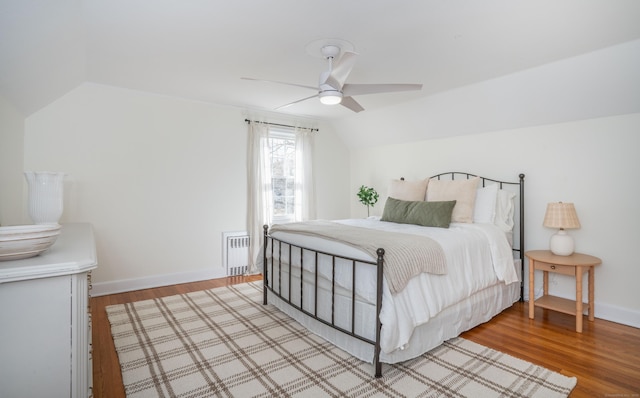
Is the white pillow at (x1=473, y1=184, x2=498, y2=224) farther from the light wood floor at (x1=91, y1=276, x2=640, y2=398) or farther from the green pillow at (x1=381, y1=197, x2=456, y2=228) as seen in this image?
the light wood floor at (x1=91, y1=276, x2=640, y2=398)

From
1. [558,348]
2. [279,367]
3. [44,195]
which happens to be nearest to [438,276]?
[558,348]

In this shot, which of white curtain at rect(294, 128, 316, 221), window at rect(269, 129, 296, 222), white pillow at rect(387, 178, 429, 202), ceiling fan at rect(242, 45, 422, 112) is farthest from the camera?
white curtain at rect(294, 128, 316, 221)

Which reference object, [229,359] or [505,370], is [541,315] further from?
[229,359]

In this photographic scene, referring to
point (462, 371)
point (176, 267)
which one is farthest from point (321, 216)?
point (462, 371)

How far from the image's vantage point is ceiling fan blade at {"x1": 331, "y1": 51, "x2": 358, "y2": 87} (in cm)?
227

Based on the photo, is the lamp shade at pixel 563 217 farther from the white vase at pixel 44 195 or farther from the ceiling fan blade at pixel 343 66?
the white vase at pixel 44 195

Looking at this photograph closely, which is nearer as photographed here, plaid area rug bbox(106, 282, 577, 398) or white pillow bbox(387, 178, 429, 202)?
plaid area rug bbox(106, 282, 577, 398)

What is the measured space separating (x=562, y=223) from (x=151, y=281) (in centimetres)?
442

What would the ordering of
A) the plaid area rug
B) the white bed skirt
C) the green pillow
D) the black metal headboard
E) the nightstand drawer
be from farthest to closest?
the black metal headboard → the green pillow → the nightstand drawer → the white bed skirt → the plaid area rug

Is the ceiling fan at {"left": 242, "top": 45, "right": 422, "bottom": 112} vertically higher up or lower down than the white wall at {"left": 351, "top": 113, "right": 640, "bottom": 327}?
higher up

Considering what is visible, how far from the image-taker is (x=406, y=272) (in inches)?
85.6

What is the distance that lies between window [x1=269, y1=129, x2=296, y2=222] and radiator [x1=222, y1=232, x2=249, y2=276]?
2.04 ft

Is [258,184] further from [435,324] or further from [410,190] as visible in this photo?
[435,324]

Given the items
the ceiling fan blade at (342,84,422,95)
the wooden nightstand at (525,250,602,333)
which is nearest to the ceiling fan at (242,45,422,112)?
the ceiling fan blade at (342,84,422,95)
